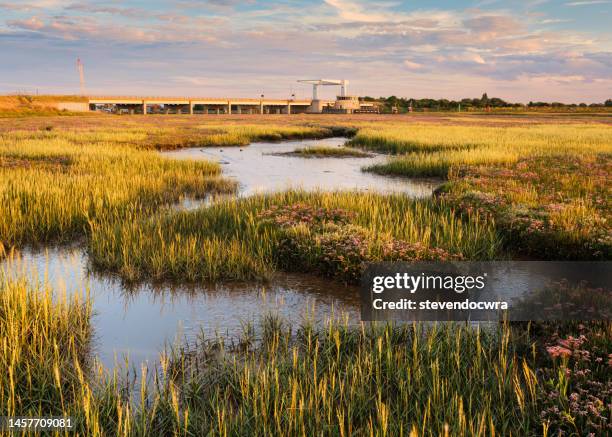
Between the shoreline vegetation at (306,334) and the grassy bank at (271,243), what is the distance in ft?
0.13

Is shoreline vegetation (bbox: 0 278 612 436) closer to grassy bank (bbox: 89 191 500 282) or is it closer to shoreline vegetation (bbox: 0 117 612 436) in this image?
shoreline vegetation (bbox: 0 117 612 436)

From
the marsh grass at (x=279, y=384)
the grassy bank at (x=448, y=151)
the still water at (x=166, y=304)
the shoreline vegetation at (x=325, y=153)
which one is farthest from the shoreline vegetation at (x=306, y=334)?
the shoreline vegetation at (x=325, y=153)

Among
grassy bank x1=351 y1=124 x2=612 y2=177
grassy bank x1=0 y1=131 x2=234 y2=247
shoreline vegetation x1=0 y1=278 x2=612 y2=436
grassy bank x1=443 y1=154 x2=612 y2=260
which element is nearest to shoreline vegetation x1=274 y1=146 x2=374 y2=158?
grassy bank x1=351 y1=124 x2=612 y2=177

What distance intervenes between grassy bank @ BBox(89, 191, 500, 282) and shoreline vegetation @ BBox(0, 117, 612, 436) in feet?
0.13

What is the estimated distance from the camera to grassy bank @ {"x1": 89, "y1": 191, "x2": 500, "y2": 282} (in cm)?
865

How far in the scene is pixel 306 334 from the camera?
20.5 feet

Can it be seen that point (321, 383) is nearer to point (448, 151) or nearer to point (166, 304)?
point (166, 304)

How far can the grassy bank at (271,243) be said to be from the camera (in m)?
8.65

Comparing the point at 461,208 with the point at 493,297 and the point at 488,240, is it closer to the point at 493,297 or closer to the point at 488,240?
the point at 488,240

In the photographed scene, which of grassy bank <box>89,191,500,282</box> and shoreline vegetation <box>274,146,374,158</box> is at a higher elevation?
shoreline vegetation <box>274,146,374,158</box>

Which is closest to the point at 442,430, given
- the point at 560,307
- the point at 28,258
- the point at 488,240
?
the point at 560,307

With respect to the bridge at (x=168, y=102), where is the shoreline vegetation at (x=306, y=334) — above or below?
below

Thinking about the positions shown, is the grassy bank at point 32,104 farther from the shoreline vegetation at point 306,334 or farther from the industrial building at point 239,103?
the shoreline vegetation at point 306,334

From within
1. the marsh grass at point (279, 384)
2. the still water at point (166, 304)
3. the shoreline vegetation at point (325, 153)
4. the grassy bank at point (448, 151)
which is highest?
the grassy bank at point (448, 151)
